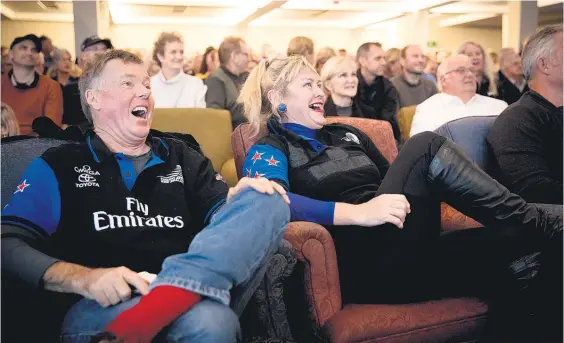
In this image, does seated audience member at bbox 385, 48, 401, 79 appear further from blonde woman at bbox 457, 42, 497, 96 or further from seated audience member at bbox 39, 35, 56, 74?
seated audience member at bbox 39, 35, 56, 74

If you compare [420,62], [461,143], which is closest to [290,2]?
[420,62]

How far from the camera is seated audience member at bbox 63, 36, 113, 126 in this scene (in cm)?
414

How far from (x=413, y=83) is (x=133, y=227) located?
3.92 metres

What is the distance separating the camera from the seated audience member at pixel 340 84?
361 cm

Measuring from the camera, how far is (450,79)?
349cm

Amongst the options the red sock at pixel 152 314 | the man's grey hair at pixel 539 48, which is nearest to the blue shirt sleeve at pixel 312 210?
the red sock at pixel 152 314

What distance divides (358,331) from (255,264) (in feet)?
1.47

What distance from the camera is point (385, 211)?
1638 mm

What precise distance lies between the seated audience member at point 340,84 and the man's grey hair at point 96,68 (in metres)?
1.95

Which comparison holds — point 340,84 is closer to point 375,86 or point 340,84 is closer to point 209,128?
point 209,128

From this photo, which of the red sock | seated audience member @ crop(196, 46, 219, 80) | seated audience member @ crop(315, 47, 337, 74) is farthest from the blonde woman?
the red sock

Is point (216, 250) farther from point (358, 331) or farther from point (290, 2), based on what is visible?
point (290, 2)

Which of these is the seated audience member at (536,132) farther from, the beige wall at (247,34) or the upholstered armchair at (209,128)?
the beige wall at (247,34)

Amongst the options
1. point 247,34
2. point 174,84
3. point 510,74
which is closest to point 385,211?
point 174,84
